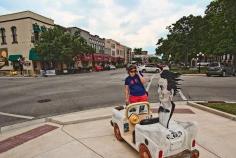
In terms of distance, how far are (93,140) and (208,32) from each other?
112 feet

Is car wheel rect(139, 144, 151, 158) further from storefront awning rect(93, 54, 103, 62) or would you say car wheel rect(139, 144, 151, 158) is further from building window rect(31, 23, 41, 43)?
storefront awning rect(93, 54, 103, 62)

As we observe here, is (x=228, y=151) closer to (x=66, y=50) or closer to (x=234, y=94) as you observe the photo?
(x=234, y=94)

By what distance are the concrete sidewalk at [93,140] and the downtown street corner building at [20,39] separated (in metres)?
35.0

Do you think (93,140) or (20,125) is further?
(20,125)

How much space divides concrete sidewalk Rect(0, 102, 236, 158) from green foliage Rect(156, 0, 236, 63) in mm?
17762

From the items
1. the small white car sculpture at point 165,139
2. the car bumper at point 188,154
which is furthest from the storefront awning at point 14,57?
the car bumper at point 188,154

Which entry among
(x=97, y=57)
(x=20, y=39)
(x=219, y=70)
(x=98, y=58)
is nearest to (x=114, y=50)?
(x=98, y=58)

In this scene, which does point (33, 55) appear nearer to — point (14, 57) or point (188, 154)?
point (14, 57)

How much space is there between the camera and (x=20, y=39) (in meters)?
41.4

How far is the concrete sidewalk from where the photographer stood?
5379 mm

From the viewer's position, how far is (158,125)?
448 centimetres

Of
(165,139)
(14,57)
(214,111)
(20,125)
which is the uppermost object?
(14,57)

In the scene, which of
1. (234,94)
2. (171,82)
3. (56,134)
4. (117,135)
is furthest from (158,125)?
(234,94)

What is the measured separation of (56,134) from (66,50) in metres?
34.1
